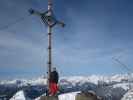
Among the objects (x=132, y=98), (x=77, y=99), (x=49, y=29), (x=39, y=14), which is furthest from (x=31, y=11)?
(x=132, y=98)

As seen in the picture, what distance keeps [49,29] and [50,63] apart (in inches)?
122

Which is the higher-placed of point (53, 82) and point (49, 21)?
point (49, 21)

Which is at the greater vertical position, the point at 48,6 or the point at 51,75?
the point at 48,6

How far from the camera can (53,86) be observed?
20.9 meters

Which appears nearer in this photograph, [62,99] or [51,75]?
[51,75]

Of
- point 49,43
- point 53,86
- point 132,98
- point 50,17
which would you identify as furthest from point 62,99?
point 132,98

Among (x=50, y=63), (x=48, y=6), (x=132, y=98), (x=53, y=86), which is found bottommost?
(x=132, y=98)

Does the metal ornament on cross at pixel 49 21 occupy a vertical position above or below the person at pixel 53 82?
above

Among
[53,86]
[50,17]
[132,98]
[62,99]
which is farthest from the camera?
[132,98]

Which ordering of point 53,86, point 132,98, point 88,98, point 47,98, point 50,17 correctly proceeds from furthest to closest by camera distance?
1. point 132,98
2. point 50,17
3. point 53,86
4. point 47,98
5. point 88,98

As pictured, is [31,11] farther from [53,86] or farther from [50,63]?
[53,86]

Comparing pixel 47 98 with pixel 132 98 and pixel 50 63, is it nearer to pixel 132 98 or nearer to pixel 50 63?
pixel 50 63

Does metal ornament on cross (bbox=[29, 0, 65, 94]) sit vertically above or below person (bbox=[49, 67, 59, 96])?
above

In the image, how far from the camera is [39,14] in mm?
21797
